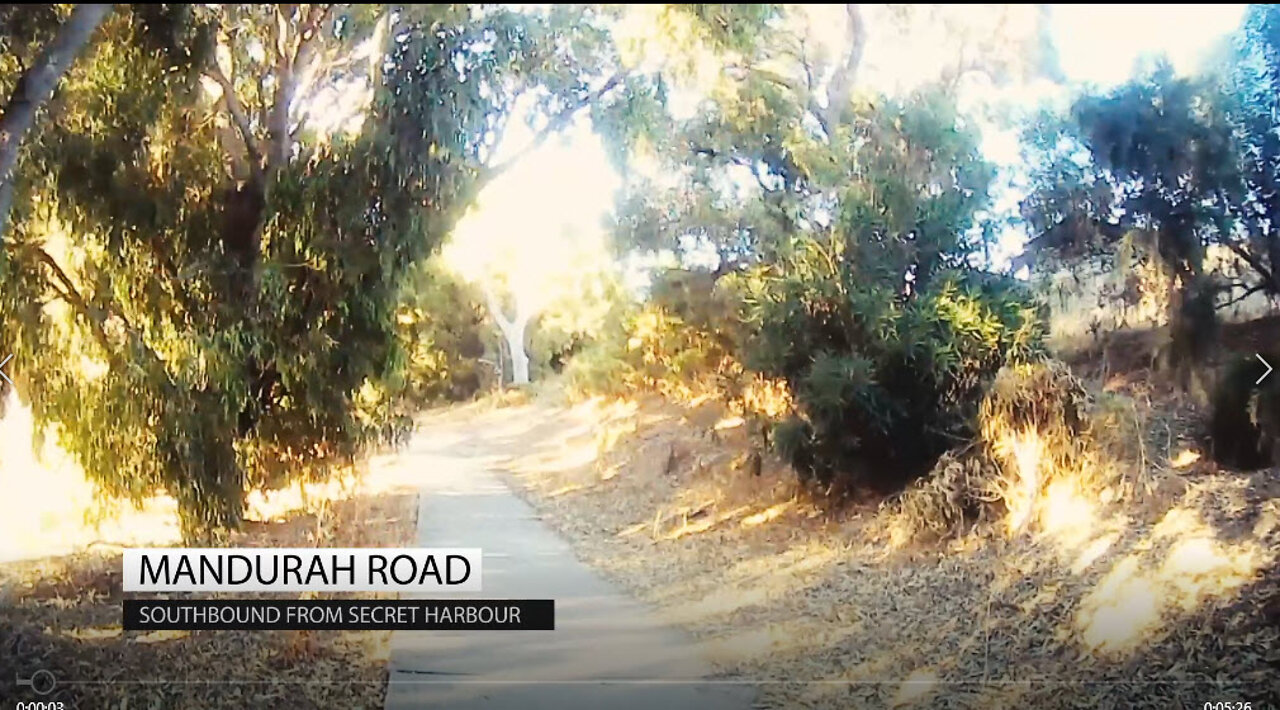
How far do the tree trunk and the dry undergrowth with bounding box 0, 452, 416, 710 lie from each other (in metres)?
0.92

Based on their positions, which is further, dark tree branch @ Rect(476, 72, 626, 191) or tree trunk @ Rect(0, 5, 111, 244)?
dark tree branch @ Rect(476, 72, 626, 191)

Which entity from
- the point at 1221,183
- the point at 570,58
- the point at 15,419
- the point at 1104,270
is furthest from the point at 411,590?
the point at 1221,183

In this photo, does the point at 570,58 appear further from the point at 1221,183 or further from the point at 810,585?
the point at 1221,183

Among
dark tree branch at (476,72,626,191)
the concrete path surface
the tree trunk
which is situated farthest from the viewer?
dark tree branch at (476,72,626,191)

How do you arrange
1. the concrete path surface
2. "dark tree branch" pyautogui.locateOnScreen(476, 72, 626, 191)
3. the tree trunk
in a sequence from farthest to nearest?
1. "dark tree branch" pyautogui.locateOnScreen(476, 72, 626, 191)
2. the concrete path surface
3. the tree trunk

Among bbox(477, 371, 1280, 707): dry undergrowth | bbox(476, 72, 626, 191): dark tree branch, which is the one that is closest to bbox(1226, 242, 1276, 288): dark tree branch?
bbox(477, 371, 1280, 707): dry undergrowth

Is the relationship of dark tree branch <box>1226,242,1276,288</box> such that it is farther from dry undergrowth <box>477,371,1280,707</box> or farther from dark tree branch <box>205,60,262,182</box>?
dark tree branch <box>205,60,262,182</box>

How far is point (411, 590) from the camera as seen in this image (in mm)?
2654

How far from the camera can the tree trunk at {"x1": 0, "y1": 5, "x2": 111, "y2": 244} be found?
8.19 feet

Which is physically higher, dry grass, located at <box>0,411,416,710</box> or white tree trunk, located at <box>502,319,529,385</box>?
white tree trunk, located at <box>502,319,529,385</box>

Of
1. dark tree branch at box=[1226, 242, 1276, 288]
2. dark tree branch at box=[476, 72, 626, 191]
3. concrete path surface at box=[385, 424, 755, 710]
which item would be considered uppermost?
dark tree branch at box=[476, 72, 626, 191]

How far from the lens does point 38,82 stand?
251cm

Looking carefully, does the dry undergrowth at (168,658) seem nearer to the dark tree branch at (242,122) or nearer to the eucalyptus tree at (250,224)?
the eucalyptus tree at (250,224)
